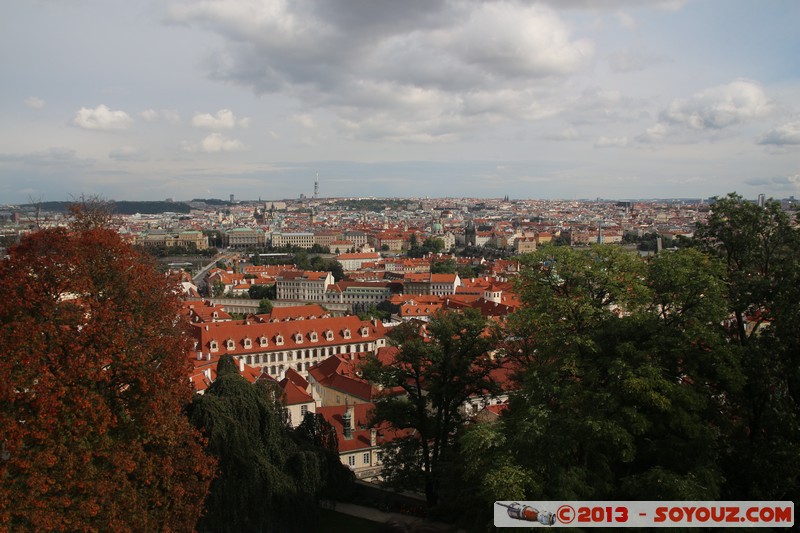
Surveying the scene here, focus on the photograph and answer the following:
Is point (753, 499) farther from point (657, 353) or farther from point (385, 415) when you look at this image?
point (385, 415)

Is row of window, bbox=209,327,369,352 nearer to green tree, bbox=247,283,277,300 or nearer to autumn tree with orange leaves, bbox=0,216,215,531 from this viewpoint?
autumn tree with orange leaves, bbox=0,216,215,531

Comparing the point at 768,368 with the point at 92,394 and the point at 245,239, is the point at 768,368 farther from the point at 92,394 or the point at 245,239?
the point at 245,239

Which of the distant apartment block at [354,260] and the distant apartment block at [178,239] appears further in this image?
the distant apartment block at [178,239]

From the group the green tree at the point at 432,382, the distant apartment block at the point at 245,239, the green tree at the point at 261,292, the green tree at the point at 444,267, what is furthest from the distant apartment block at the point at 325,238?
the green tree at the point at 432,382

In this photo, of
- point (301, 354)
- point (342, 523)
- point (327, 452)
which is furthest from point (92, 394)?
point (301, 354)

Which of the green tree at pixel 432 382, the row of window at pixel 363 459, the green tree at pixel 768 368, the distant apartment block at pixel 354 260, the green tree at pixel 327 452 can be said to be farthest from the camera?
the distant apartment block at pixel 354 260

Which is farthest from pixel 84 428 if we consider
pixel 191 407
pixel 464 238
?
pixel 464 238

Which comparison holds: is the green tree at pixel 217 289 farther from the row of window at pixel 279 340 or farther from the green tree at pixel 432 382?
the green tree at pixel 432 382
